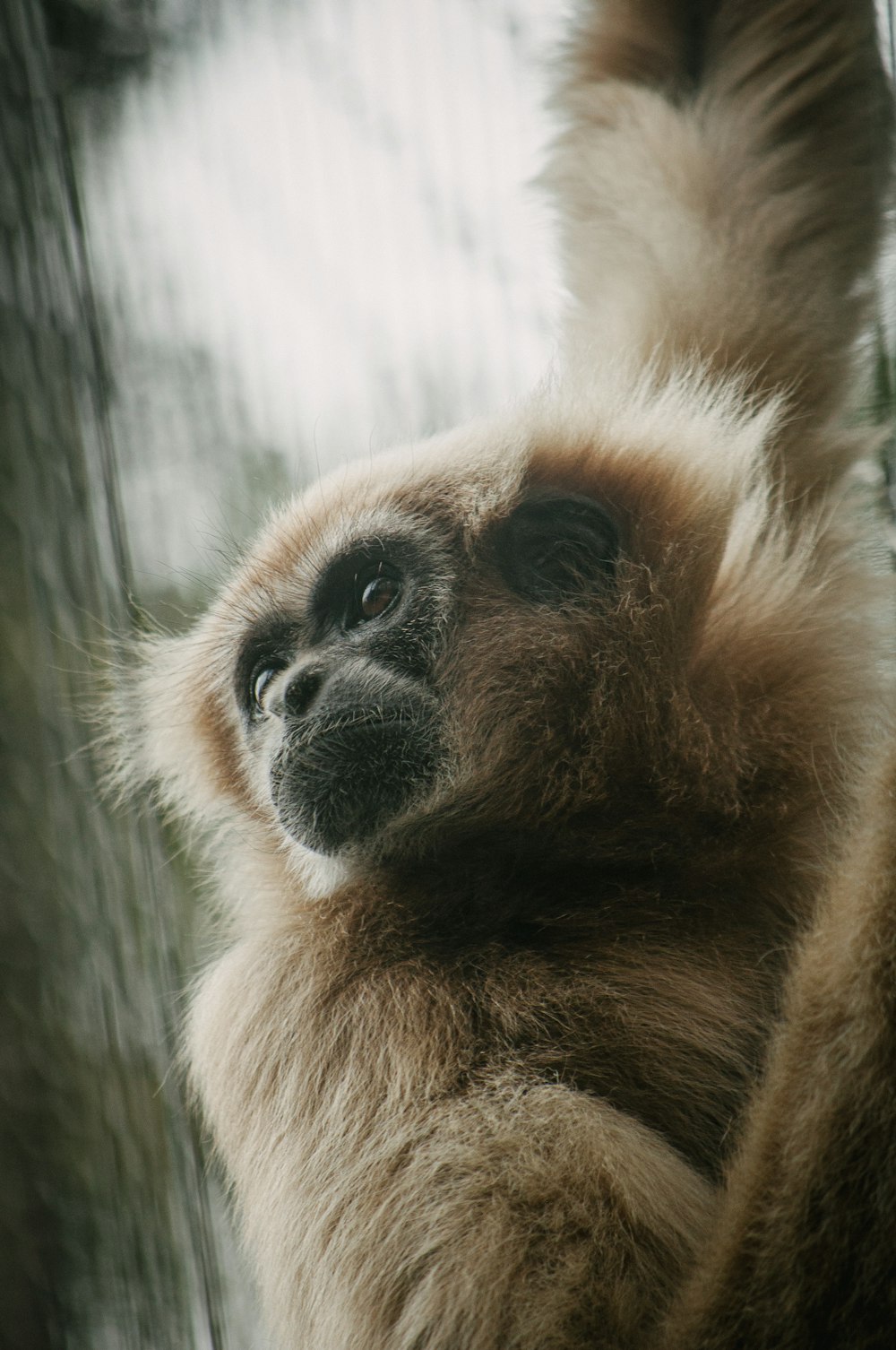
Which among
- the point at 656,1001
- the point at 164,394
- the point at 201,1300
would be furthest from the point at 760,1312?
the point at 164,394

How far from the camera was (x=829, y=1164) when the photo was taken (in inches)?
43.0

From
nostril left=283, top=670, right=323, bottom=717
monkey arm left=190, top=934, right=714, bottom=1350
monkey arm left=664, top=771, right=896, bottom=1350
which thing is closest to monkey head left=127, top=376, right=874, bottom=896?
nostril left=283, top=670, right=323, bottom=717

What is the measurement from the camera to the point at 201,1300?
140 centimetres

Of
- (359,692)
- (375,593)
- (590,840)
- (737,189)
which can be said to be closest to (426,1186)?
(590,840)

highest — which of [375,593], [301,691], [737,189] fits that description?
[737,189]

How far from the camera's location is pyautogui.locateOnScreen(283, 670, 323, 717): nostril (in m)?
1.84

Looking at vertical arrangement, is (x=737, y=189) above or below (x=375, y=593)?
above

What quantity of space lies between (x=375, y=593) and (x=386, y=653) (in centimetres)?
15

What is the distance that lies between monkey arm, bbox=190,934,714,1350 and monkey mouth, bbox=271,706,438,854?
23 cm

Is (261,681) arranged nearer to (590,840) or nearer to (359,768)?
(359,768)

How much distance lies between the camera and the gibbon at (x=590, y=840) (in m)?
1.20

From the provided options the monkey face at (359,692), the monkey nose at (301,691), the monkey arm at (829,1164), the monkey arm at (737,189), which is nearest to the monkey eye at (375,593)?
the monkey face at (359,692)

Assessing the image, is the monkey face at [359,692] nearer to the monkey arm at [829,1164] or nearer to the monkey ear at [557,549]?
the monkey ear at [557,549]

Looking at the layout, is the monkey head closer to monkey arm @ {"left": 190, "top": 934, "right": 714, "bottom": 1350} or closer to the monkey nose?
the monkey nose
